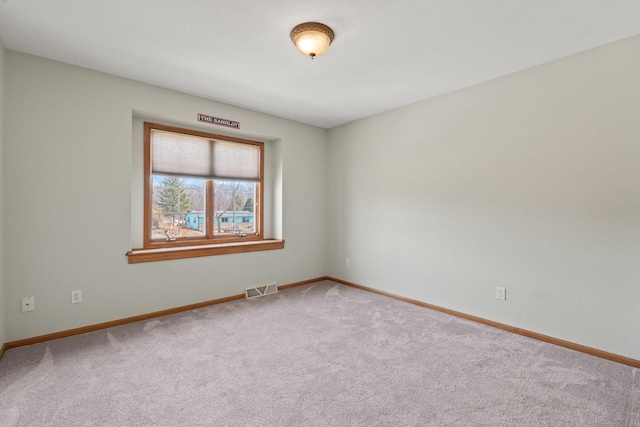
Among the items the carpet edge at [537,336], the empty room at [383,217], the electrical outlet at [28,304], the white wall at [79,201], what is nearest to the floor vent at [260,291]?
the empty room at [383,217]

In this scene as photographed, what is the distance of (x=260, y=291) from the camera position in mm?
4230

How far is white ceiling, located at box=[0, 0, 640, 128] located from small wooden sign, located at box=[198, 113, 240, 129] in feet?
1.32

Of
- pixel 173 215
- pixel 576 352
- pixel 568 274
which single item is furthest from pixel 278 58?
pixel 576 352

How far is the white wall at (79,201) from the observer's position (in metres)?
2.62

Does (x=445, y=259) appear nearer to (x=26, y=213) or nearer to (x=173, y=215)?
(x=173, y=215)

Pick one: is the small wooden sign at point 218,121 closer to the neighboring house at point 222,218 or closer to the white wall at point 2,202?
the neighboring house at point 222,218

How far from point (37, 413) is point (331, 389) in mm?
1754

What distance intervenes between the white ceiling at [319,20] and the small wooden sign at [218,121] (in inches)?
15.9

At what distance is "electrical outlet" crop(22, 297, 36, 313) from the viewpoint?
8.64 ft

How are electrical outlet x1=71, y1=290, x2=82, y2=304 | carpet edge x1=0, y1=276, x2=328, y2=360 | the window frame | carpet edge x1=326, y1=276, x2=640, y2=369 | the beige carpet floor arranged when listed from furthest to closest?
the window frame, electrical outlet x1=71, y1=290, x2=82, y2=304, carpet edge x1=0, y1=276, x2=328, y2=360, carpet edge x1=326, y1=276, x2=640, y2=369, the beige carpet floor

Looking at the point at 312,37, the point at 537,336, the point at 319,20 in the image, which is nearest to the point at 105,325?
the point at 312,37

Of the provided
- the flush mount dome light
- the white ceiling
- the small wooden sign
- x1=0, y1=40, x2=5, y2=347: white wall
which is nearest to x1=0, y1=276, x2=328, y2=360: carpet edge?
x1=0, y1=40, x2=5, y2=347: white wall

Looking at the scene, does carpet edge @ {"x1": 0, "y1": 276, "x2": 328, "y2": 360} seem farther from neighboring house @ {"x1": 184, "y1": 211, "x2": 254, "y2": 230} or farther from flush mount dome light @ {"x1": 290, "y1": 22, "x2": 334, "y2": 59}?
flush mount dome light @ {"x1": 290, "y1": 22, "x2": 334, "y2": 59}

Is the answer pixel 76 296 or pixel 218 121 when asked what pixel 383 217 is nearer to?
pixel 218 121
